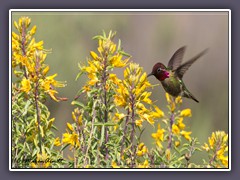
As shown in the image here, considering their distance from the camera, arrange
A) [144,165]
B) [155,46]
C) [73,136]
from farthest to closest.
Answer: [155,46], [144,165], [73,136]

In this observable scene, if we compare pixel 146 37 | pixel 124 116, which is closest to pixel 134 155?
pixel 124 116

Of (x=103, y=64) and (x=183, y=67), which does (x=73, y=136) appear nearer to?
(x=103, y=64)

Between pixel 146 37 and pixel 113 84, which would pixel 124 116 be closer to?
pixel 113 84

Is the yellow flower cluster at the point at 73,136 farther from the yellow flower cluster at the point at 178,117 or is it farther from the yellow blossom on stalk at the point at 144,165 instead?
the yellow flower cluster at the point at 178,117

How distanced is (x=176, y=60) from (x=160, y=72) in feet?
0.47

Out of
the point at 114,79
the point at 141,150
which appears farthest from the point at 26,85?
the point at 141,150

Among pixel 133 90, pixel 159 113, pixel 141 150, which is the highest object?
pixel 133 90

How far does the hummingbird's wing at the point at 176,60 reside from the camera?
15.8ft

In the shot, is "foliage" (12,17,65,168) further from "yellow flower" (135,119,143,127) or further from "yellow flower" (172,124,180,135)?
"yellow flower" (172,124,180,135)

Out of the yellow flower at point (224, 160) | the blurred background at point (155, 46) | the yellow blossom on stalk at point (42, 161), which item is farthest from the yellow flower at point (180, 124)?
the yellow blossom on stalk at point (42, 161)

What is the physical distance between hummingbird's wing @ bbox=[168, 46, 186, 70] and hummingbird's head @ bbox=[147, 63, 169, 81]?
0.15 ft

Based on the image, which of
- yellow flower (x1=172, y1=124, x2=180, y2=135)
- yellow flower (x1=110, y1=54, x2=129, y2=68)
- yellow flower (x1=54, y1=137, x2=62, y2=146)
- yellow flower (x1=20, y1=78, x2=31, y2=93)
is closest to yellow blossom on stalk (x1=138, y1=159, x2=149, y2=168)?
yellow flower (x1=172, y1=124, x2=180, y2=135)

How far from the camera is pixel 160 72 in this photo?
189 inches

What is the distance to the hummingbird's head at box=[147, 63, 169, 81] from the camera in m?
4.77
